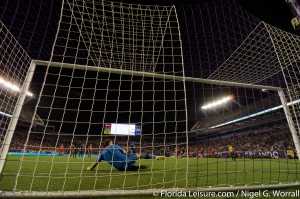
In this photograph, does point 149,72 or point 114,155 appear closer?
point 149,72

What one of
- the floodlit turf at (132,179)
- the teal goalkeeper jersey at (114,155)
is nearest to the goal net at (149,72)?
the floodlit turf at (132,179)

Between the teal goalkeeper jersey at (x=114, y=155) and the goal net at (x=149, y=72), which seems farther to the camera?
the teal goalkeeper jersey at (x=114, y=155)

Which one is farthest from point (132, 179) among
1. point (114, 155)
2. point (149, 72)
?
point (149, 72)

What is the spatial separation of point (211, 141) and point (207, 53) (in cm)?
2458

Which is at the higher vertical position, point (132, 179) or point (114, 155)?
point (114, 155)

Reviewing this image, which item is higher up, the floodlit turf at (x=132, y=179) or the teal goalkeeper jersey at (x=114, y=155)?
the teal goalkeeper jersey at (x=114, y=155)

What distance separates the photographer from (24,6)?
5.73 meters

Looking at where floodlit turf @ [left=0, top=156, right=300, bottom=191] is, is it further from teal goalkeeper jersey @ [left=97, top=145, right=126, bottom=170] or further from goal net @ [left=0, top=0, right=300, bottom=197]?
teal goalkeeper jersey @ [left=97, top=145, right=126, bottom=170]

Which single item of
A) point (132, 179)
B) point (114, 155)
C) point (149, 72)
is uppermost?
point (149, 72)

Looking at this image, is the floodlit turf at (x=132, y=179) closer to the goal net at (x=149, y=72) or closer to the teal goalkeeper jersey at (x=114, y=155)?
the goal net at (x=149, y=72)

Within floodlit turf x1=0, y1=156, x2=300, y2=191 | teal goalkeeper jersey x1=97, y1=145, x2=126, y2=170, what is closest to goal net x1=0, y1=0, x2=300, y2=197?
floodlit turf x1=0, y1=156, x2=300, y2=191

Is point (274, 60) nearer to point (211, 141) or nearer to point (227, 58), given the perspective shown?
point (227, 58)

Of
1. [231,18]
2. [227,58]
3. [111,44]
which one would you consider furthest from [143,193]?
[227,58]

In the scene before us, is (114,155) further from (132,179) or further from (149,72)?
(149,72)
